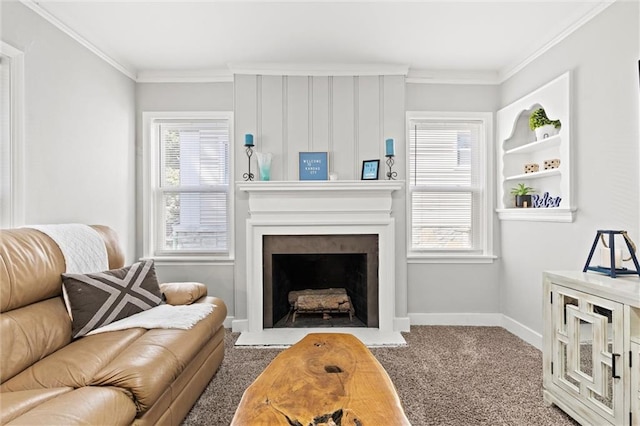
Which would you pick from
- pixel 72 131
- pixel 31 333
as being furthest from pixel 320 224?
pixel 31 333

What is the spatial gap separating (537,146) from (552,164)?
23 cm

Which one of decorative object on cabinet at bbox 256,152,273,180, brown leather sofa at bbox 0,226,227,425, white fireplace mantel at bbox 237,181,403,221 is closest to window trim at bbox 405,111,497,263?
white fireplace mantel at bbox 237,181,403,221

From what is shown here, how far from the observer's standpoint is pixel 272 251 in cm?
344

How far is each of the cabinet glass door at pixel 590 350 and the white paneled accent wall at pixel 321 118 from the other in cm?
189

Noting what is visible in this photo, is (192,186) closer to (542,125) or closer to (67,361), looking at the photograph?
(67,361)

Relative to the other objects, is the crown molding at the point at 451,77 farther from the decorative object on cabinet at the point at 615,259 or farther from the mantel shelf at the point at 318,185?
the decorative object on cabinet at the point at 615,259

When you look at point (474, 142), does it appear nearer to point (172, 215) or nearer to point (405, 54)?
point (405, 54)

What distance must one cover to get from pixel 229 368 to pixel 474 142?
320 centimetres

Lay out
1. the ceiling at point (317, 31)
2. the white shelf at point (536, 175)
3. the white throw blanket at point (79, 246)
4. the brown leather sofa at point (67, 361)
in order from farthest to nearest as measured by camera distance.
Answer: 1. the white shelf at point (536, 175)
2. the ceiling at point (317, 31)
3. the white throw blanket at point (79, 246)
4. the brown leather sofa at point (67, 361)

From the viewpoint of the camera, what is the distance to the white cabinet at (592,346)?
5.27 feet

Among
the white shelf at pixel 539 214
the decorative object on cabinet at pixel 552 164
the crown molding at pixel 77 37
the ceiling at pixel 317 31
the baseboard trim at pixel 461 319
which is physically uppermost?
the ceiling at pixel 317 31

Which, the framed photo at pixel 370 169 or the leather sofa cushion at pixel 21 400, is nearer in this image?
the leather sofa cushion at pixel 21 400

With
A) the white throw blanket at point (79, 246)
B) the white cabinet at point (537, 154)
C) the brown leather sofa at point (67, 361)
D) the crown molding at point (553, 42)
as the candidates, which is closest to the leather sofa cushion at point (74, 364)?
the brown leather sofa at point (67, 361)

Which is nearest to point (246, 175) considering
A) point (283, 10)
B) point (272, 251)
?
point (272, 251)
